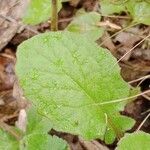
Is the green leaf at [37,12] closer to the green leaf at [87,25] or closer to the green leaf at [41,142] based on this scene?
Answer: the green leaf at [87,25]

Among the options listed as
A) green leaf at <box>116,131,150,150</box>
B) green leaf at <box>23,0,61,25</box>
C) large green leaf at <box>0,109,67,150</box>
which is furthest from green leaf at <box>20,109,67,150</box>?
green leaf at <box>23,0,61,25</box>

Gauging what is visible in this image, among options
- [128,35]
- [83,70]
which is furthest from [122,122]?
[128,35]

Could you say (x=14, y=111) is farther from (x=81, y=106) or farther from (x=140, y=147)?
(x=140, y=147)

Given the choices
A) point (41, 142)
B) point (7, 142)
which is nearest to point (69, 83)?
point (41, 142)

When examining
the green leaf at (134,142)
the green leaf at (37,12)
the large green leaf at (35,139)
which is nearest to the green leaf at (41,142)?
the large green leaf at (35,139)

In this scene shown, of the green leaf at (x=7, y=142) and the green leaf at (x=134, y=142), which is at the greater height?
the green leaf at (x=134, y=142)

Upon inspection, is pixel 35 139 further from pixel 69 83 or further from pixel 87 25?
pixel 87 25

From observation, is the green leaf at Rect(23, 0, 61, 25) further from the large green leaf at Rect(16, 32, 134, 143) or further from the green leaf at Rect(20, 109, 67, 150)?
the green leaf at Rect(20, 109, 67, 150)
